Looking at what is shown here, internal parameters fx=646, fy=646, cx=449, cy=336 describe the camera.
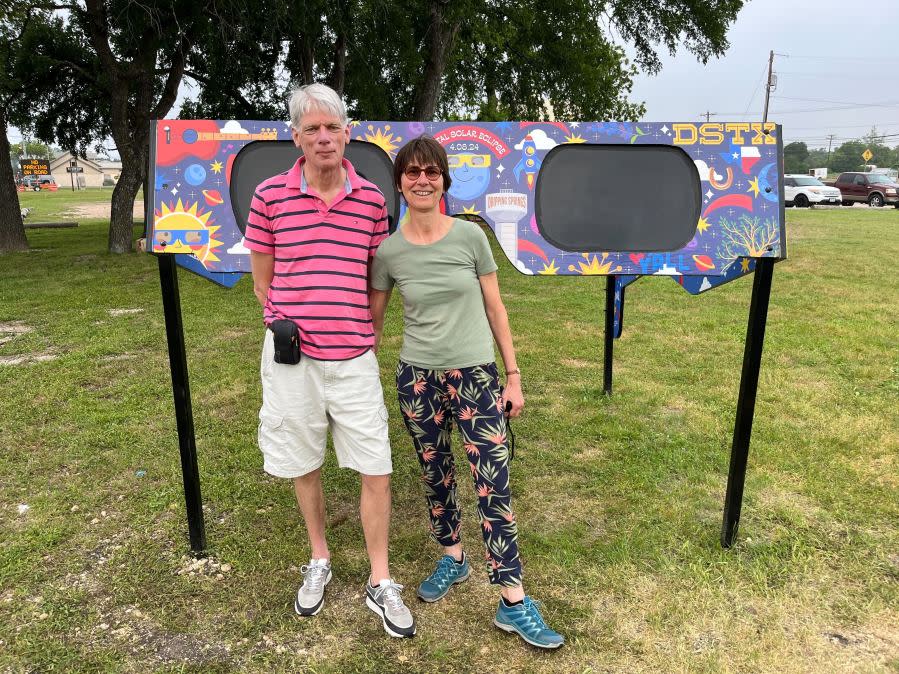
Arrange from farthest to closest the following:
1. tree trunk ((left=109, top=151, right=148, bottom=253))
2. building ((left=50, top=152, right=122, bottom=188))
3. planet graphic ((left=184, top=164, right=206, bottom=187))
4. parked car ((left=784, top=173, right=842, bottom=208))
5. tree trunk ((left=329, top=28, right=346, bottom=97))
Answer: building ((left=50, top=152, right=122, bottom=188)) → parked car ((left=784, top=173, right=842, bottom=208)) → tree trunk ((left=329, top=28, right=346, bottom=97)) → tree trunk ((left=109, top=151, right=148, bottom=253)) → planet graphic ((left=184, top=164, right=206, bottom=187))

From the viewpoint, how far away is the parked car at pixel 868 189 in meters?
21.9

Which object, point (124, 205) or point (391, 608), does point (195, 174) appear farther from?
point (124, 205)

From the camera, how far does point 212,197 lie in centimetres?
217

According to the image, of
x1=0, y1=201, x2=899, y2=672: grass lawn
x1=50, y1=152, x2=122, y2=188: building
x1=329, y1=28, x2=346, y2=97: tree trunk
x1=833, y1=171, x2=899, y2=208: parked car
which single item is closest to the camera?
x1=0, y1=201, x2=899, y2=672: grass lawn

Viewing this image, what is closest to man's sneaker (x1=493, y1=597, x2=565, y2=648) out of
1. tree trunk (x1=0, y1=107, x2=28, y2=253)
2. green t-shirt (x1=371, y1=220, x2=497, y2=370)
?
green t-shirt (x1=371, y1=220, x2=497, y2=370)

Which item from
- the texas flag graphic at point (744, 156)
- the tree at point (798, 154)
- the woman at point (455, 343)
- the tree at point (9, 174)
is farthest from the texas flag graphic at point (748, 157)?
the tree at point (798, 154)

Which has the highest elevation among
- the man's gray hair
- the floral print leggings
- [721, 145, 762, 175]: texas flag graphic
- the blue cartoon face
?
the man's gray hair

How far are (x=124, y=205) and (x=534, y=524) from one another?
11.2 metres

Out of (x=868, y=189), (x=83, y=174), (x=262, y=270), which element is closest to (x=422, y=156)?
(x=262, y=270)

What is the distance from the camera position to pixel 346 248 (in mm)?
1915

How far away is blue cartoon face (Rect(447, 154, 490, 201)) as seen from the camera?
7.30 feet

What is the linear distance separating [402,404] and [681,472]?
181 centimetres

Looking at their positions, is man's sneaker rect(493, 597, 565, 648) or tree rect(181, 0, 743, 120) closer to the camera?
man's sneaker rect(493, 597, 565, 648)

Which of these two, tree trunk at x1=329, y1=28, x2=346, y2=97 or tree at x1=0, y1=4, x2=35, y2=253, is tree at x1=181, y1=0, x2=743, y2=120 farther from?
tree at x1=0, y1=4, x2=35, y2=253
